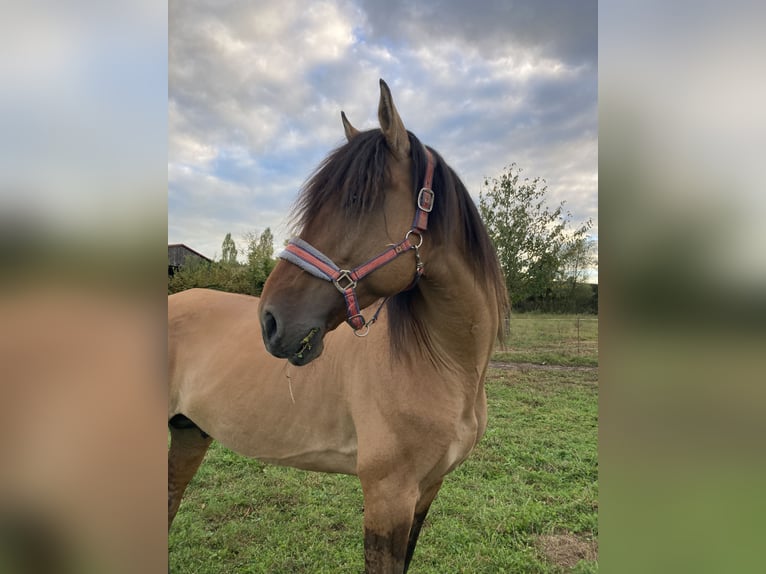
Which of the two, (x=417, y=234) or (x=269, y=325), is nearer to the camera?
(x=269, y=325)

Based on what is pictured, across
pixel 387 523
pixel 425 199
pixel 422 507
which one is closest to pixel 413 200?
pixel 425 199

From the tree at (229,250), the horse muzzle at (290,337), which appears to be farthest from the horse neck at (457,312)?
the tree at (229,250)

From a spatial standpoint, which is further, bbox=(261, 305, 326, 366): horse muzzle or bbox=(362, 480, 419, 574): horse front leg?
bbox=(362, 480, 419, 574): horse front leg

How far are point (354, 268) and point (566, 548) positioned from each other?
300 cm

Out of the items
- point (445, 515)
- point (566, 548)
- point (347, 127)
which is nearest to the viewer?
point (347, 127)

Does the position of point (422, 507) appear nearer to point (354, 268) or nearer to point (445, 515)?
point (354, 268)

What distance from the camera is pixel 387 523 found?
1.82 metres

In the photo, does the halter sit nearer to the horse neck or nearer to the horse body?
the horse neck

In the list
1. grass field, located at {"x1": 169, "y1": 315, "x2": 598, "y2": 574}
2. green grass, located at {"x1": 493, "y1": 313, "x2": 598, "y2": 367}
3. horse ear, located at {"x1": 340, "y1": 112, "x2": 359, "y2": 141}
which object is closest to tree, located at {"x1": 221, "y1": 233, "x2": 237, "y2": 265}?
grass field, located at {"x1": 169, "y1": 315, "x2": 598, "y2": 574}

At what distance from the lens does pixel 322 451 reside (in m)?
2.21

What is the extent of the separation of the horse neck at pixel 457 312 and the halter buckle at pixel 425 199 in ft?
0.62

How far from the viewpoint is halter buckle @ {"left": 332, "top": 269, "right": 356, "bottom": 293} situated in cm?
155

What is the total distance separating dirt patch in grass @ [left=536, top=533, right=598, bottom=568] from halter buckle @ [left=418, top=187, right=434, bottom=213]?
2.87 metres
